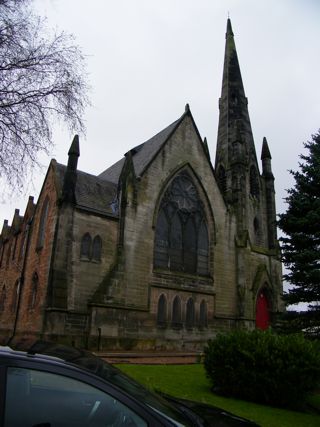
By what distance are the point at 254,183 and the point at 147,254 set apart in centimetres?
1351

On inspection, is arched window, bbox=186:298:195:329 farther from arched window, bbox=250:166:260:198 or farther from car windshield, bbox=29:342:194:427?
car windshield, bbox=29:342:194:427

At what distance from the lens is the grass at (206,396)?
7.50 meters

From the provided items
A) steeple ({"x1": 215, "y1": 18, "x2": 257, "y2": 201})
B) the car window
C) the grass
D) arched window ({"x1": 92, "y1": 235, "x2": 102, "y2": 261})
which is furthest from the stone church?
the car window

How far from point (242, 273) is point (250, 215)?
5.32m

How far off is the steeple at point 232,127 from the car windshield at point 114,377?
2494 centimetres

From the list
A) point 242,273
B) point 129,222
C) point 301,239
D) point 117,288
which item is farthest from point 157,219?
point 301,239

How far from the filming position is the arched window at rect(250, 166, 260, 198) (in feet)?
99.4

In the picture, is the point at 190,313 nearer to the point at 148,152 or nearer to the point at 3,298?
the point at 148,152

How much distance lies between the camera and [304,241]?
1566 centimetres

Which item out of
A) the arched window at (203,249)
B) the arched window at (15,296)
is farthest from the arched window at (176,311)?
the arched window at (15,296)

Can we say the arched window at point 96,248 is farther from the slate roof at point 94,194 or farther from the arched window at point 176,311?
the arched window at point 176,311

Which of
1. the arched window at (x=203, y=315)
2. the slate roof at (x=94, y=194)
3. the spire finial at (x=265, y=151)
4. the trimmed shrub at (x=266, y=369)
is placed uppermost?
the spire finial at (x=265, y=151)

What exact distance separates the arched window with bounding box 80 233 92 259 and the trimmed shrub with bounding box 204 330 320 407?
36.1 ft

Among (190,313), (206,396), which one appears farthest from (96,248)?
(206,396)
